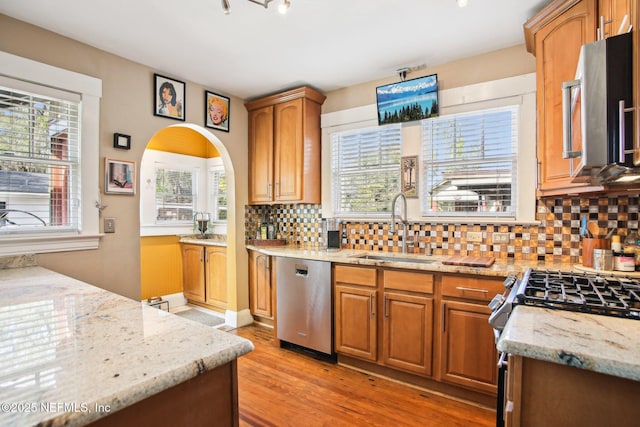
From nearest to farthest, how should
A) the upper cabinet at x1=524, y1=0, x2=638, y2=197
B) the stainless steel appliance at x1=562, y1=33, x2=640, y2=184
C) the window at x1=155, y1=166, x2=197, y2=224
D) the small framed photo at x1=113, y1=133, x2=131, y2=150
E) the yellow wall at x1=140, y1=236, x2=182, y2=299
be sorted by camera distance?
the stainless steel appliance at x1=562, y1=33, x2=640, y2=184, the upper cabinet at x1=524, y1=0, x2=638, y2=197, the small framed photo at x1=113, y1=133, x2=131, y2=150, the yellow wall at x1=140, y1=236, x2=182, y2=299, the window at x1=155, y1=166, x2=197, y2=224

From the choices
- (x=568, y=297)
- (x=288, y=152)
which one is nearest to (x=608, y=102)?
(x=568, y=297)

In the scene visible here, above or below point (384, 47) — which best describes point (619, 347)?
below

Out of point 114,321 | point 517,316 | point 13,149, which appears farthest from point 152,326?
point 13,149

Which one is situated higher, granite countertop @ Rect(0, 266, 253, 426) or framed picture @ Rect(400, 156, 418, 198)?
framed picture @ Rect(400, 156, 418, 198)

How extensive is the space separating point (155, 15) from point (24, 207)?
1.58 metres

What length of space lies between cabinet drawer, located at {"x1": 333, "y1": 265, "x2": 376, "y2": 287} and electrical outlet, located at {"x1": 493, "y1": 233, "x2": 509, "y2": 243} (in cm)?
100

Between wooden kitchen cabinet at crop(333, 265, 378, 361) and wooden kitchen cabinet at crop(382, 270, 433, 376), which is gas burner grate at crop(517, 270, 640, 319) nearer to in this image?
wooden kitchen cabinet at crop(382, 270, 433, 376)

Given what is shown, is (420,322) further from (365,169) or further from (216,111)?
(216,111)

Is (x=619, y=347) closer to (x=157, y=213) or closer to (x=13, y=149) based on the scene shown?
(x=13, y=149)

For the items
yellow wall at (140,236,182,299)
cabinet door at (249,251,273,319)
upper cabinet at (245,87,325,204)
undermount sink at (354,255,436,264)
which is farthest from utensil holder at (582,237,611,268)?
yellow wall at (140,236,182,299)

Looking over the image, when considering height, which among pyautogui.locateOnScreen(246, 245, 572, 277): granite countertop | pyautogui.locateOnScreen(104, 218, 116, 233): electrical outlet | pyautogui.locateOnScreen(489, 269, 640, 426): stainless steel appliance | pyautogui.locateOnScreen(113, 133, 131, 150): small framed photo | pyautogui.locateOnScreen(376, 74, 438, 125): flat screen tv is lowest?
pyautogui.locateOnScreen(246, 245, 572, 277): granite countertop

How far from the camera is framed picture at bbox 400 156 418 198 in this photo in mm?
2945

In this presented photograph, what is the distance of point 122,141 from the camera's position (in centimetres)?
270

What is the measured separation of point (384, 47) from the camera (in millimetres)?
2578
